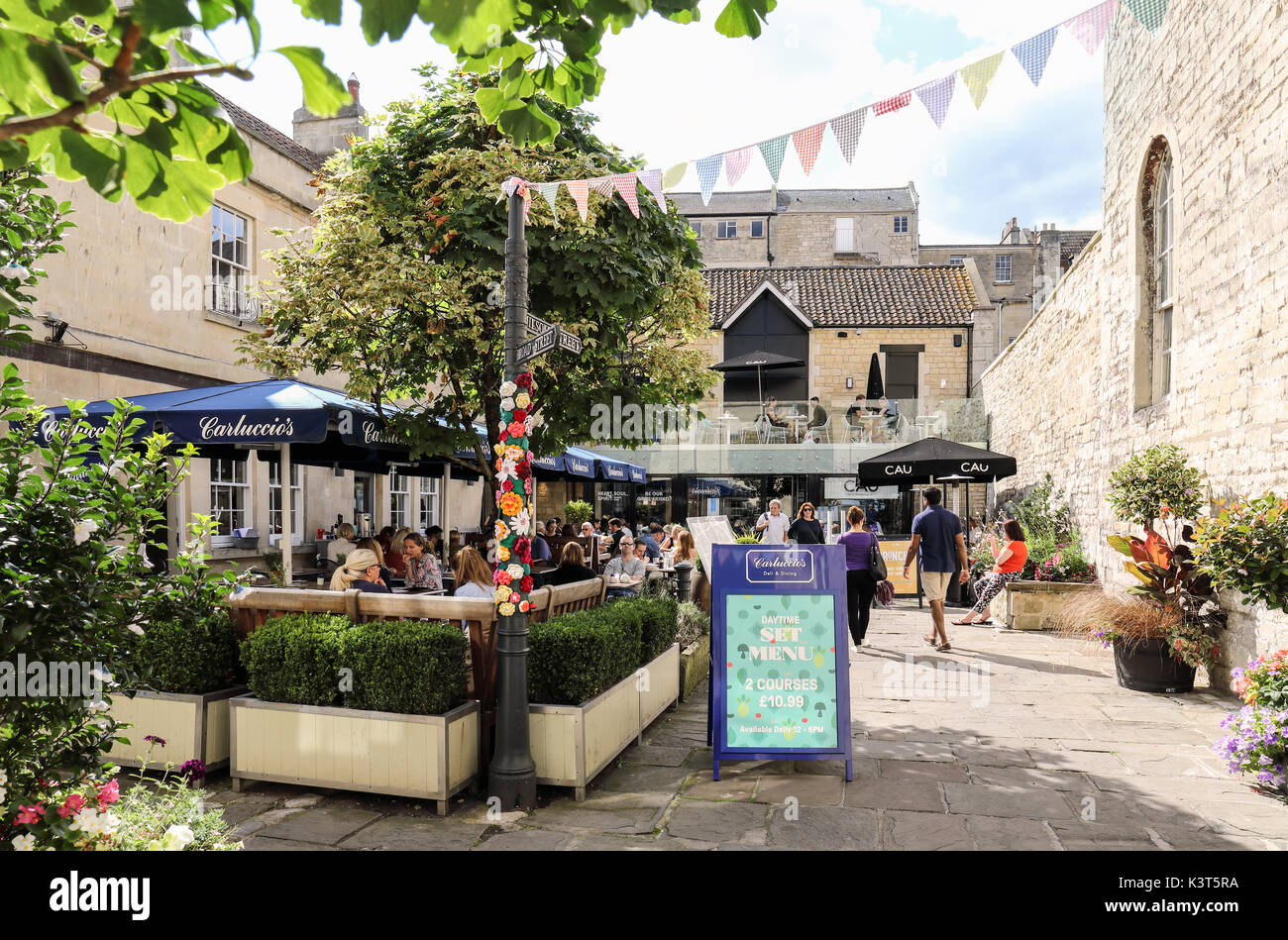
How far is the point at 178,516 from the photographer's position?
37.2 ft

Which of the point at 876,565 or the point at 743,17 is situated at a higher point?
the point at 743,17

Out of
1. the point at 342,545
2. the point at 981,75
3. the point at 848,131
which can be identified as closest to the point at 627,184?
the point at 848,131

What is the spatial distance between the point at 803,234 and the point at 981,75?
41115 millimetres

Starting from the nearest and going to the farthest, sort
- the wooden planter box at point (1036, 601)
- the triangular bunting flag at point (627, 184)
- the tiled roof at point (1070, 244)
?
the triangular bunting flag at point (627, 184) < the wooden planter box at point (1036, 601) < the tiled roof at point (1070, 244)

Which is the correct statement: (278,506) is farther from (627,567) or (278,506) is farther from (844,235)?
(844,235)

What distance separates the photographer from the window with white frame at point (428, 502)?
19.9 metres

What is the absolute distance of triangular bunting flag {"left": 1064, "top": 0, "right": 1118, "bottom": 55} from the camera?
5.53 metres

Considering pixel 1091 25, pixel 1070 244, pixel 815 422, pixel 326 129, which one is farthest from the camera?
pixel 1070 244

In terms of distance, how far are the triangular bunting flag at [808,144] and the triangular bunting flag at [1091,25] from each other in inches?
65.5

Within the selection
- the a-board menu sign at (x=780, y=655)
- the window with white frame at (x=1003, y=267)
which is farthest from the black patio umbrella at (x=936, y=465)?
the window with white frame at (x=1003, y=267)

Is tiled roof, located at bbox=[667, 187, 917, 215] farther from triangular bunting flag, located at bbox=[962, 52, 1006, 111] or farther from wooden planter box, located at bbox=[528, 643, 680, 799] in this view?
wooden planter box, located at bbox=[528, 643, 680, 799]

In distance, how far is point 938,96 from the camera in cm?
603

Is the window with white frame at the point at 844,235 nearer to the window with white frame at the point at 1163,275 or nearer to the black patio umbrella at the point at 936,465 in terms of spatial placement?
the black patio umbrella at the point at 936,465

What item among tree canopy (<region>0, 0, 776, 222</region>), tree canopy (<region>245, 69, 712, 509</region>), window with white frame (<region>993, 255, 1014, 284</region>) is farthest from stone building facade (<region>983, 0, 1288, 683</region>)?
window with white frame (<region>993, 255, 1014, 284</region>)
